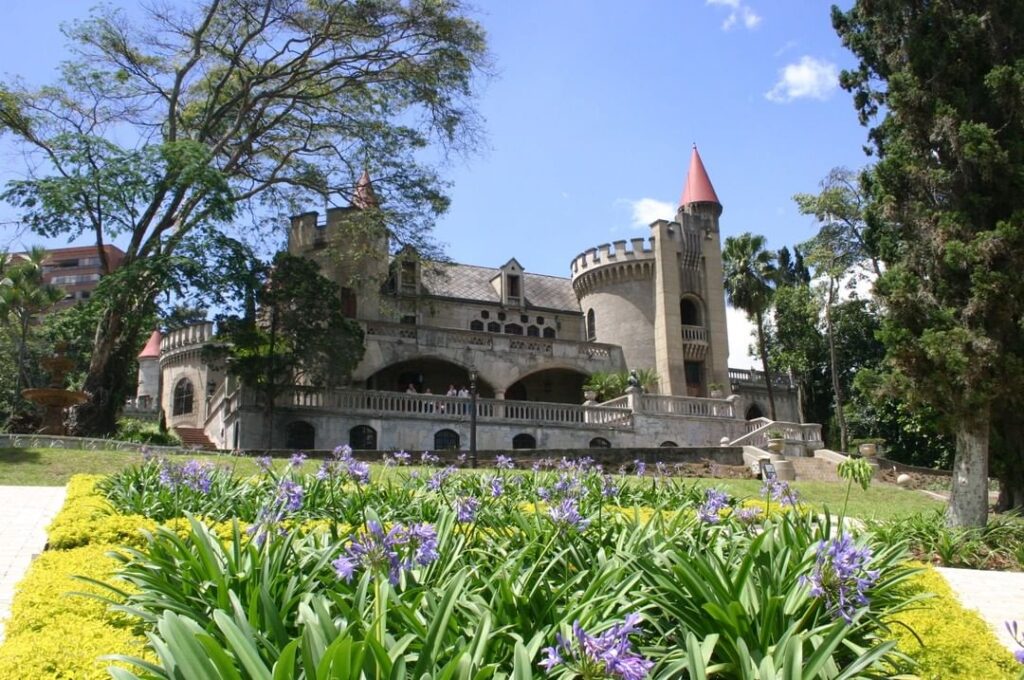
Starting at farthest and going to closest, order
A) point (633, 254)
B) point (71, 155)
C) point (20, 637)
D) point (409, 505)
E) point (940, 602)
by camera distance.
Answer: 1. point (633, 254)
2. point (71, 155)
3. point (409, 505)
4. point (940, 602)
5. point (20, 637)

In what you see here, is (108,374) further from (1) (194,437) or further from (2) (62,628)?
(2) (62,628)

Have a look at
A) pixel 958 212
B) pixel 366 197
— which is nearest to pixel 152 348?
pixel 366 197

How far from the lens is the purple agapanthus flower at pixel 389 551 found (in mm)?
4336

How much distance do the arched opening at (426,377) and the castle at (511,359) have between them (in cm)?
7

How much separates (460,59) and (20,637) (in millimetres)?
27765

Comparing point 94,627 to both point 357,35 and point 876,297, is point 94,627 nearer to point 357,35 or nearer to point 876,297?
point 876,297

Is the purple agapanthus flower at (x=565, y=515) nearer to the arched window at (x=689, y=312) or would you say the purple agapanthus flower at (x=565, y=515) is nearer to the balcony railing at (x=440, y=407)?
the balcony railing at (x=440, y=407)

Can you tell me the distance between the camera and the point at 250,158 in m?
32.5

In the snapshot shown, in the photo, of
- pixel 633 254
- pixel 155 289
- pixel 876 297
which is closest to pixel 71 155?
pixel 155 289

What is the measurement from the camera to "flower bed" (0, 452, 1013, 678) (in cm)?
Result: 381

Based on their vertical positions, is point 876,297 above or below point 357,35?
below

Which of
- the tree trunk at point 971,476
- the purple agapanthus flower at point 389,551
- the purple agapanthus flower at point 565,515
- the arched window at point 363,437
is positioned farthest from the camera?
the arched window at point 363,437

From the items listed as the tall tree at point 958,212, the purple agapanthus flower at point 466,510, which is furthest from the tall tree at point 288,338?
the purple agapanthus flower at point 466,510

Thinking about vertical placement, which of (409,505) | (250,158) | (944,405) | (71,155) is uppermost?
(250,158)
